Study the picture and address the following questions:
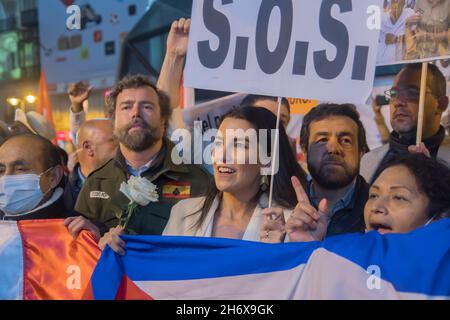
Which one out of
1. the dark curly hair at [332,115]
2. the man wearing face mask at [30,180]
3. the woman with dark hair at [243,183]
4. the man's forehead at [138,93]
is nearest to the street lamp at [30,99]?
the man wearing face mask at [30,180]

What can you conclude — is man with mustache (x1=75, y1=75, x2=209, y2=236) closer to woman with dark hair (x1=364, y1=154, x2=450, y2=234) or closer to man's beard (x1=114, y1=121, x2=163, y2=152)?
man's beard (x1=114, y1=121, x2=163, y2=152)

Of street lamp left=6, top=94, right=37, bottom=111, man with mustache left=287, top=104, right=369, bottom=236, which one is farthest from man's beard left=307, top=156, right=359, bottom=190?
street lamp left=6, top=94, right=37, bottom=111

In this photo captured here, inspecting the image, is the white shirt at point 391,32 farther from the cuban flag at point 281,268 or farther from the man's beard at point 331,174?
the cuban flag at point 281,268

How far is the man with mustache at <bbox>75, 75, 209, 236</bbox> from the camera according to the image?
3.15 meters

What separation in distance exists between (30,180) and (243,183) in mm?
1217

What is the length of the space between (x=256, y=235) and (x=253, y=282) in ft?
0.76

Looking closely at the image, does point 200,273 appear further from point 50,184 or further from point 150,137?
point 50,184

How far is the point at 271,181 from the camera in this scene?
3006 mm

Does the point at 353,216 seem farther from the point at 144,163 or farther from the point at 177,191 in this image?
the point at 144,163

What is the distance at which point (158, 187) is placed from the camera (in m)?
3.16

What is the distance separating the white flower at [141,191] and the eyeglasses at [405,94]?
1.27 metres

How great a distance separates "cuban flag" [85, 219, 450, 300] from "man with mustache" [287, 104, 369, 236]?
0.11 metres

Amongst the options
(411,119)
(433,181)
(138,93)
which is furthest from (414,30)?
(138,93)

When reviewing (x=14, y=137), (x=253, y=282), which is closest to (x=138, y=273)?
(x=253, y=282)
